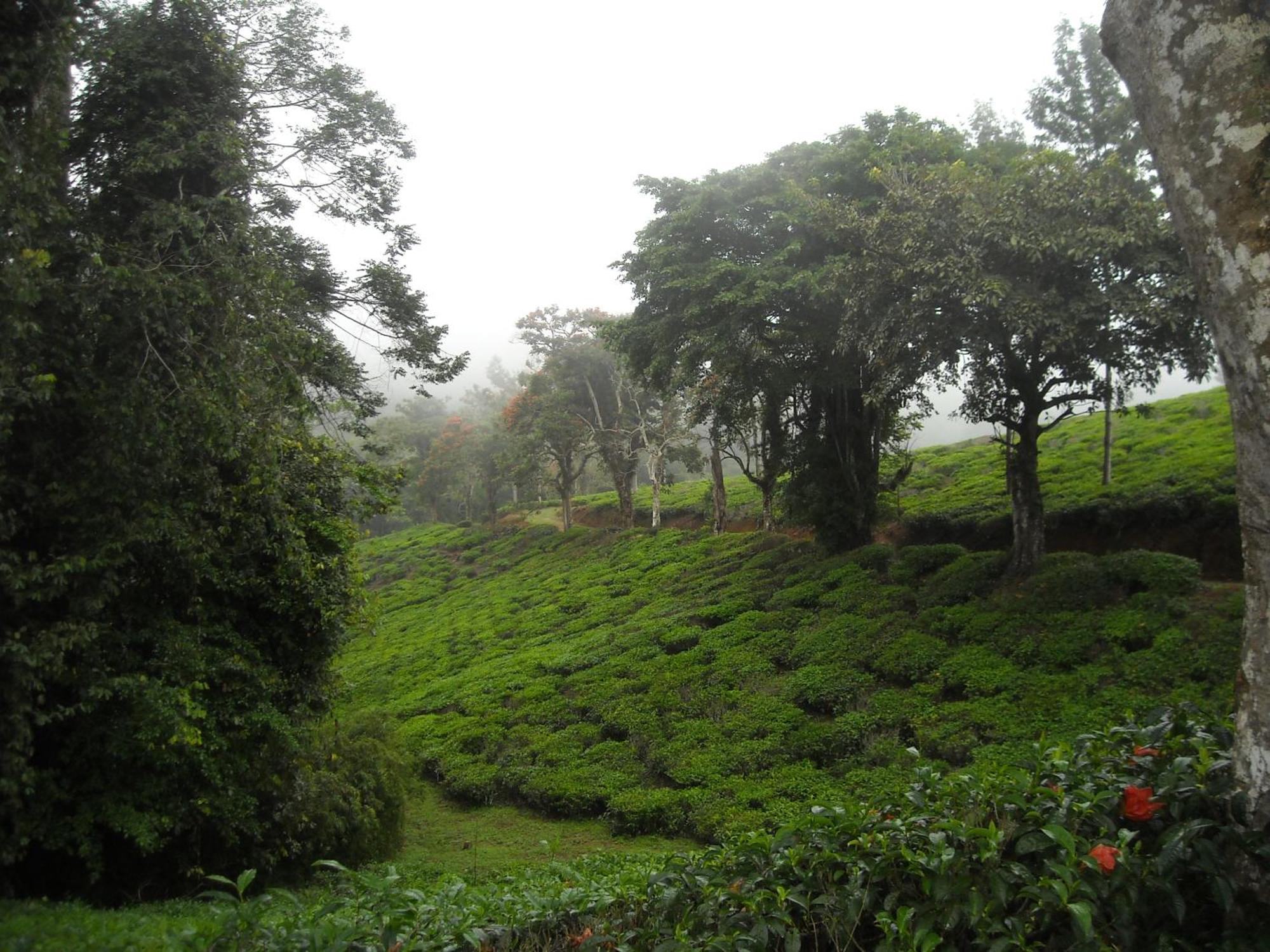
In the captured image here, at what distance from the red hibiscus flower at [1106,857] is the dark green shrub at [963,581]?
9.98 meters

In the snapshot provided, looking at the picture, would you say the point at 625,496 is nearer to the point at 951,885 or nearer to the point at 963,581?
the point at 963,581

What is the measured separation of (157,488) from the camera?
6629 mm

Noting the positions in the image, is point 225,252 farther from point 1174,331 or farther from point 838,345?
point 1174,331

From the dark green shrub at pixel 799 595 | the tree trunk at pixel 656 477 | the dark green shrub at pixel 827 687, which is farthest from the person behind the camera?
the tree trunk at pixel 656 477

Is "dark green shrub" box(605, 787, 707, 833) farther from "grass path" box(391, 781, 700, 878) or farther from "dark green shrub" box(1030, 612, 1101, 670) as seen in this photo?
"dark green shrub" box(1030, 612, 1101, 670)

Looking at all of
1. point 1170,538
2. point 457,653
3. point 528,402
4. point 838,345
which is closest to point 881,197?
point 838,345

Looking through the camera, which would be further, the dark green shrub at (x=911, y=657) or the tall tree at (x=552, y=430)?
the tall tree at (x=552, y=430)

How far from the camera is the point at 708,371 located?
1748 cm

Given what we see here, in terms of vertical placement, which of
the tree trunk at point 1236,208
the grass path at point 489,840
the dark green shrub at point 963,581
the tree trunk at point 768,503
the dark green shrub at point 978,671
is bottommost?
the grass path at point 489,840

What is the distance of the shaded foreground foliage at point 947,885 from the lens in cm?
291

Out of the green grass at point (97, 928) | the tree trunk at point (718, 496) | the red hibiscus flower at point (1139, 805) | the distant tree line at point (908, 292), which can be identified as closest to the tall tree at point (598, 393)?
the tree trunk at point (718, 496)

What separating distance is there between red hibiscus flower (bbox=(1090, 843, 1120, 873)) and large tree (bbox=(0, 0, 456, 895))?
6.51 metres

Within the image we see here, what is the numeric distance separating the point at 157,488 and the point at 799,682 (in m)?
8.94

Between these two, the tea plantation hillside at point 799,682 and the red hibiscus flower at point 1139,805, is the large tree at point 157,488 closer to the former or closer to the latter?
the tea plantation hillside at point 799,682
